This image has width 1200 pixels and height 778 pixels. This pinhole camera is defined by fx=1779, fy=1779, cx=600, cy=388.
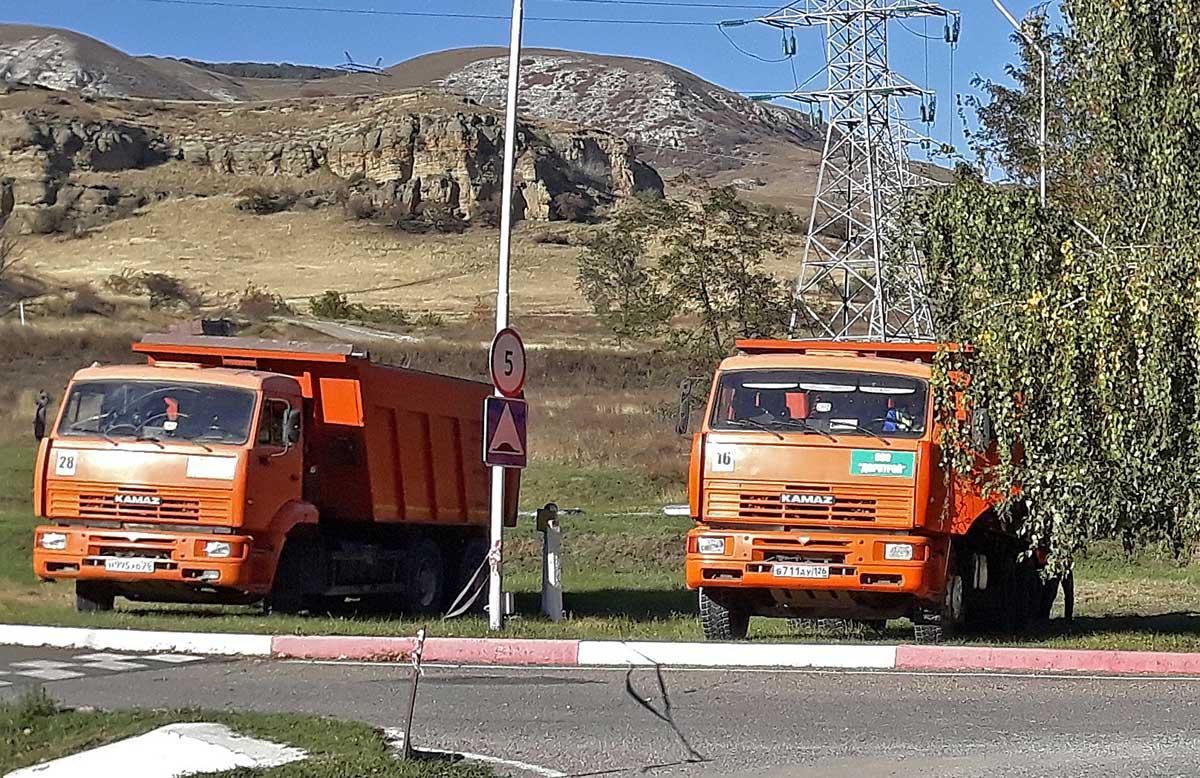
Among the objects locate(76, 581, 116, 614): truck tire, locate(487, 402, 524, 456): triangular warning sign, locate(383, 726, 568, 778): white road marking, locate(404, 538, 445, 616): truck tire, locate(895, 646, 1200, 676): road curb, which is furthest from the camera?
locate(404, 538, 445, 616): truck tire

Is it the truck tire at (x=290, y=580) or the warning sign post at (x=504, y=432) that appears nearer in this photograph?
the warning sign post at (x=504, y=432)

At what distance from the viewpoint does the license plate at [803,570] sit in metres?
15.0

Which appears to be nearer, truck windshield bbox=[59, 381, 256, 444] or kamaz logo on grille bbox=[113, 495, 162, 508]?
kamaz logo on grille bbox=[113, 495, 162, 508]

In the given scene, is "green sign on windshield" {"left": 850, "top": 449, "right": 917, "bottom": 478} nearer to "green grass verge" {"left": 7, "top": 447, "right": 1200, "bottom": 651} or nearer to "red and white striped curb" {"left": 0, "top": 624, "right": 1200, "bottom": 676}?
"red and white striped curb" {"left": 0, "top": 624, "right": 1200, "bottom": 676}

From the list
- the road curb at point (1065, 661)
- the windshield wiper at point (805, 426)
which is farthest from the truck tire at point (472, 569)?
the road curb at point (1065, 661)

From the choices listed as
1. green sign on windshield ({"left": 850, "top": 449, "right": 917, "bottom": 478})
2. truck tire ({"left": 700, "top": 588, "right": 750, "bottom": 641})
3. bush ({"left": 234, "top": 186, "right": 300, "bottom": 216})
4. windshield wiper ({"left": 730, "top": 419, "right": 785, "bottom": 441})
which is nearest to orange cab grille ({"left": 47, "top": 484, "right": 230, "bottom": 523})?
truck tire ({"left": 700, "top": 588, "right": 750, "bottom": 641})

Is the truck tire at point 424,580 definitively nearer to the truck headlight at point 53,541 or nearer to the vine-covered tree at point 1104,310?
the truck headlight at point 53,541

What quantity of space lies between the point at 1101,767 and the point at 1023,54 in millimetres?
29451

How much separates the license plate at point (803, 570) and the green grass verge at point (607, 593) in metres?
1.42

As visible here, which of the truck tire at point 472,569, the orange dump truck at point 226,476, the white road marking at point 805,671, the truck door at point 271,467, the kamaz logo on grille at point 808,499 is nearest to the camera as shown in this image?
the white road marking at point 805,671

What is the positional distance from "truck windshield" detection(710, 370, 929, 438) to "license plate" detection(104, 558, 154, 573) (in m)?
5.67

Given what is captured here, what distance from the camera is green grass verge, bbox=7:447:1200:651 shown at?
1652 cm

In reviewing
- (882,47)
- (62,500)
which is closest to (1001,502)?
(62,500)

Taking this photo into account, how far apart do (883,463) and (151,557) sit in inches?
276
